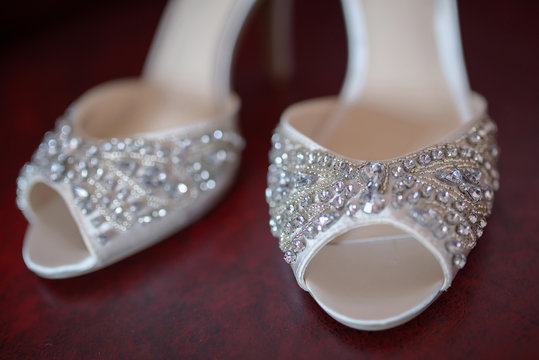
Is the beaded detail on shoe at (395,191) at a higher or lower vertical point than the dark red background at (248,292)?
higher

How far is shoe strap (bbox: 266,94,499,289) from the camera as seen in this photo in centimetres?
60

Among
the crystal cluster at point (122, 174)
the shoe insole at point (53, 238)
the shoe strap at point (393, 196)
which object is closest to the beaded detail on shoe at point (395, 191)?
the shoe strap at point (393, 196)

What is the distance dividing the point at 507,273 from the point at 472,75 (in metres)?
0.79

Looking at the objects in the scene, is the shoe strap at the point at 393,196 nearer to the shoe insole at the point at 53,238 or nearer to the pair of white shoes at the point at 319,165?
the pair of white shoes at the point at 319,165

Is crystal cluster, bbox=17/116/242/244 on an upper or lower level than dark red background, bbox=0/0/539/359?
upper

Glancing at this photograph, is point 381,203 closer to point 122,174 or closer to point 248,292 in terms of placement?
point 248,292

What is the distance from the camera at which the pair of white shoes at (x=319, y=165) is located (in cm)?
62

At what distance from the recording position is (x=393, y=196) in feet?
1.98

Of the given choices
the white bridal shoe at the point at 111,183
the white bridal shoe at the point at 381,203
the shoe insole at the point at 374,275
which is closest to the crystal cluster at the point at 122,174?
the white bridal shoe at the point at 111,183

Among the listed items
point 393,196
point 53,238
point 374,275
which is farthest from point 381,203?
point 53,238

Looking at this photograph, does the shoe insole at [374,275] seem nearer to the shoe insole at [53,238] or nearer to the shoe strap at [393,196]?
the shoe strap at [393,196]

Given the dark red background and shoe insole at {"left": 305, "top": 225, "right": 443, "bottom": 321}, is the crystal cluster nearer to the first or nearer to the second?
the dark red background

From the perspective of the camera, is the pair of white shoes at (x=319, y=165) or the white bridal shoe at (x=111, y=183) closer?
the pair of white shoes at (x=319, y=165)

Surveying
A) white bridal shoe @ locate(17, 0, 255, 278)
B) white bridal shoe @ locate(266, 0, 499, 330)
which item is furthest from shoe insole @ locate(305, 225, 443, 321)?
white bridal shoe @ locate(17, 0, 255, 278)
